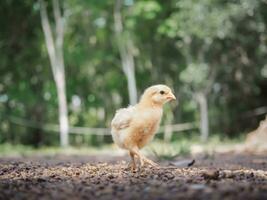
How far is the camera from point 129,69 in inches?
864

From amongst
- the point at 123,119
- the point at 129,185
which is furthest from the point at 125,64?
the point at 129,185

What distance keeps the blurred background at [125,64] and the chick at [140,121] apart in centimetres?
1283

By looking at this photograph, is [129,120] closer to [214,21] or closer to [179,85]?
[214,21]

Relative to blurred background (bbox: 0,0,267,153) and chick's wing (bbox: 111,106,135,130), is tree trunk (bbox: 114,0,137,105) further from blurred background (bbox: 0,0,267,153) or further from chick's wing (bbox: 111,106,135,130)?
chick's wing (bbox: 111,106,135,130)

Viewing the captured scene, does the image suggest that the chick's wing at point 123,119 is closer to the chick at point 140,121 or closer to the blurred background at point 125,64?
the chick at point 140,121

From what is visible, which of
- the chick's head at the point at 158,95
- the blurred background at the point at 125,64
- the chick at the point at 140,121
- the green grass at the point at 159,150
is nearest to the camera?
the chick at the point at 140,121

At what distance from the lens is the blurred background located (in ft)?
64.3

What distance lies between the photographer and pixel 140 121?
18.0 ft

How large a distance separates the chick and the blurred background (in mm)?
12833

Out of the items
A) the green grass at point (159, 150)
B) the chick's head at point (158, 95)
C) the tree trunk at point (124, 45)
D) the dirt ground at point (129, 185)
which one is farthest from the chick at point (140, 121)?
the tree trunk at point (124, 45)

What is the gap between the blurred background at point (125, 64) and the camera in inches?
771

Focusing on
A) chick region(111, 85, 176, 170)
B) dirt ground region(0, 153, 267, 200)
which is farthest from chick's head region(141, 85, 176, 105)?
dirt ground region(0, 153, 267, 200)

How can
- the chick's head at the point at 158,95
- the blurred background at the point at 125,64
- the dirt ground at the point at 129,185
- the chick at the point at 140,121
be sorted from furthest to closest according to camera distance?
1. the blurred background at the point at 125,64
2. the chick's head at the point at 158,95
3. the chick at the point at 140,121
4. the dirt ground at the point at 129,185

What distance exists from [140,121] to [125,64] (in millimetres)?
17826
